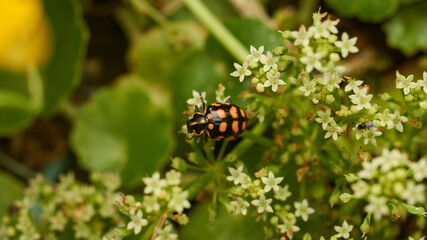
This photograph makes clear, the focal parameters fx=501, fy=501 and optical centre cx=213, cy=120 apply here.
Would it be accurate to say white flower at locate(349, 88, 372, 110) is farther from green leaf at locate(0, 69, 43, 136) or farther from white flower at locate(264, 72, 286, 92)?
green leaf at locate(0, 69, 43, 136)

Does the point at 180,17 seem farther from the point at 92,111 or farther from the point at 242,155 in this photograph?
the point at 242,155

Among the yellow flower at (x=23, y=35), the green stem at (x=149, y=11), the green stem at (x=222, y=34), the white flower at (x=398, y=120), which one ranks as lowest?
the white flower at (x=398, y=120)

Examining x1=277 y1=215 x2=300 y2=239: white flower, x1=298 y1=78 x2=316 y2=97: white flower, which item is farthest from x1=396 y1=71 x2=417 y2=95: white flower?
x1=277 y1=215 x2=300 y2=239: white flower

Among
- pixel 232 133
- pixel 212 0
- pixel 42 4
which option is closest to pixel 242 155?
pixel 232 133

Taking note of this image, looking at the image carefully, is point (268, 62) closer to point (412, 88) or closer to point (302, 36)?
point (302, 36)

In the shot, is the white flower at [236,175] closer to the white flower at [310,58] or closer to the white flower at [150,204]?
the white flower at [150,204]

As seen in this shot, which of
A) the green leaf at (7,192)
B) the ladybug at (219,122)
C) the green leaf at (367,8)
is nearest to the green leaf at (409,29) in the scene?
the green leaf at (367,8)

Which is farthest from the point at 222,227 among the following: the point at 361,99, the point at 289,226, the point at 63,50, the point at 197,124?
the point at 63,50
